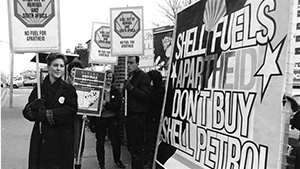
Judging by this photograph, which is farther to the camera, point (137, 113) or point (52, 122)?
point (137, 113)

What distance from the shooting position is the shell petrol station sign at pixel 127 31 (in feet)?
16.8

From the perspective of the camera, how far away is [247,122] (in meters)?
1.77

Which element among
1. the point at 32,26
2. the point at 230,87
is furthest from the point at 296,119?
the point at 32,26

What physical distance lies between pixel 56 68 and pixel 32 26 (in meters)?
0.66

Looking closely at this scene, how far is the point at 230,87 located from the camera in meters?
1.96

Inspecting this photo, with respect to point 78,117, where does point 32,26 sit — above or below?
above

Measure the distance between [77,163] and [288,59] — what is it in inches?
156

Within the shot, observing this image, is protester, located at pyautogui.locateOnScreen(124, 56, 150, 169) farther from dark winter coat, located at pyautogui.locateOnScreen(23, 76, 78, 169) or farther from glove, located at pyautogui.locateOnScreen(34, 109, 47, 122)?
glove, located at pyautogui.locateOnScreen(34, 109, 47, 122)

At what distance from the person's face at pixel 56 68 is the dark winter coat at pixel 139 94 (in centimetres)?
138

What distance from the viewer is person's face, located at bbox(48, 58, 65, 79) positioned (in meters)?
3.20

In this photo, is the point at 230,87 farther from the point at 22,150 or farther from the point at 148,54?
the point at 22,150

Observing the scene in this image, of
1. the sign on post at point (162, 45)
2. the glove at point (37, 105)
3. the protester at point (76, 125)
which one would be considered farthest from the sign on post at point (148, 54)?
the glove at point (37, 105)

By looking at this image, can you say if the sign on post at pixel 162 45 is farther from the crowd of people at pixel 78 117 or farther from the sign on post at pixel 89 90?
the sign on post at pixel 89 90

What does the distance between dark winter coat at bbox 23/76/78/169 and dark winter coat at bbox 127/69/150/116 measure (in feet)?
4.28
